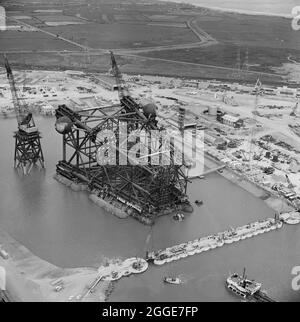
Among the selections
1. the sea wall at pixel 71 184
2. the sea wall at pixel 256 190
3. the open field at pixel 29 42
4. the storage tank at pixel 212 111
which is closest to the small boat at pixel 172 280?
the sea wall at pixel 256 190


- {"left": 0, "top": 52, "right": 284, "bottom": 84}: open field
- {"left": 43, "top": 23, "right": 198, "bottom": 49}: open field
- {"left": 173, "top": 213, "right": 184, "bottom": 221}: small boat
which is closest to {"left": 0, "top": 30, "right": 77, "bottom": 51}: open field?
{"left": 43, "top": 23, "right": 198, "bottom": 49}: open field

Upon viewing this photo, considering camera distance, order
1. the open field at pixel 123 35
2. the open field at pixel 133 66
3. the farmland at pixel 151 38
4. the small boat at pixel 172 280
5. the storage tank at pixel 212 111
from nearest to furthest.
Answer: the small boat at pixel 172 280 → the storage tank at pixel 212 111 → the open field at pixel 133 66 → the farmland at pixel 151 38 → the open field at pixel 123 35

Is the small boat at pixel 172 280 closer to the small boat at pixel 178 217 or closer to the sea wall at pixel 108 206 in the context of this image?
the small boat at pixel 178 217

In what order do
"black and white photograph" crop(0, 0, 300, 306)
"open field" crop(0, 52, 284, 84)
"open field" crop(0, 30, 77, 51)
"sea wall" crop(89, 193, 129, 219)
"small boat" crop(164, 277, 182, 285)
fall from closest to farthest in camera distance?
"black and white photograph" crop(0, 0, 300, 306) < "small boat" crop(164, 277, 182, 285) < "sea wall" crop(89, 193, 129, 219) < "open field" crop(0, 52, 284, 84) < "open field" crop(0, 30, 77, 51)

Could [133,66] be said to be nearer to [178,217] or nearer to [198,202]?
[198,202]

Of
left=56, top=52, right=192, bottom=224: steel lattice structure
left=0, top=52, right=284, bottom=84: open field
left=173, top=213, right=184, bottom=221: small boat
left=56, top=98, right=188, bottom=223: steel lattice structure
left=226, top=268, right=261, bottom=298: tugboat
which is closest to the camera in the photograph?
left=226, top=268, right=261, bottom=298: tugboat

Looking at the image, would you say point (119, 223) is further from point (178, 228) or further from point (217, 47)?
point (217, 47)

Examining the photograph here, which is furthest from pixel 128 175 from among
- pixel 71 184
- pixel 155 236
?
pixel 155 236

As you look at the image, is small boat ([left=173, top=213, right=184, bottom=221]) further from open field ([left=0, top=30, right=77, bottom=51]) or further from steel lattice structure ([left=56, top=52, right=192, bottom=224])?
open field ([left=0, top=30, right=77, bottom=51])
